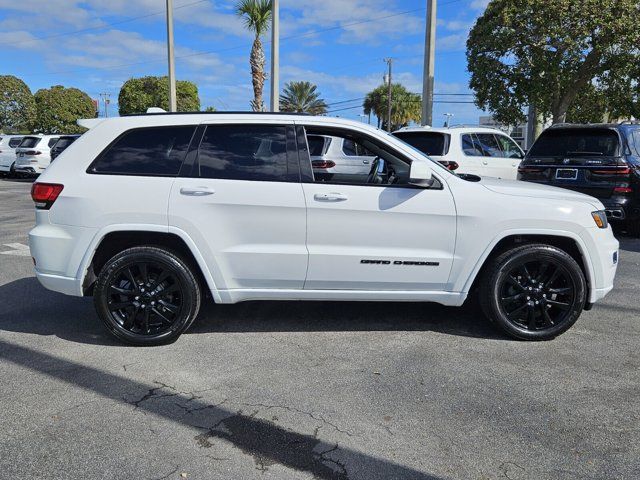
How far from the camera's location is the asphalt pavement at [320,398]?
2791 mm

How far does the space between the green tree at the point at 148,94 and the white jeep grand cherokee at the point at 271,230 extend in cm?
4687

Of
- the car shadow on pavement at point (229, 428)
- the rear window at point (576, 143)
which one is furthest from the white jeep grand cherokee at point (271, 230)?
the rear window at point (576, 143)

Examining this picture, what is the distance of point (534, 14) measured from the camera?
14.2m

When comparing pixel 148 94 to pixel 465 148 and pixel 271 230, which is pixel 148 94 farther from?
pixel 271 230

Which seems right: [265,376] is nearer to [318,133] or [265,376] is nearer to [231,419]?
[231,419]

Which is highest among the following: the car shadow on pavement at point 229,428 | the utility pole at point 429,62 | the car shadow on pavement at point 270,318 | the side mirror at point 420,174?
the utility pole at point 429,62

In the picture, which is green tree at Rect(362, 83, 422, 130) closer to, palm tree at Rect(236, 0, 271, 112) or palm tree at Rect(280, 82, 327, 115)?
palm tree at Rect(280, 82, 327, 115)

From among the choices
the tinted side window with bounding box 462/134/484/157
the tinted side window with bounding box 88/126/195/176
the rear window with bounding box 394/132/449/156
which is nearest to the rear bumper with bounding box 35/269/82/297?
the tinted side window with bounding box 88/126/195/176

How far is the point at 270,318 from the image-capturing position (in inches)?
199

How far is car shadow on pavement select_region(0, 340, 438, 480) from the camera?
275 cm

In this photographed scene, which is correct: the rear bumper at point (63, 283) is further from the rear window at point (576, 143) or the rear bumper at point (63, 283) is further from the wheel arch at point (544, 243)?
the rear window at point (576, 143)

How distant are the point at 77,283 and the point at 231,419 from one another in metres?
1.88

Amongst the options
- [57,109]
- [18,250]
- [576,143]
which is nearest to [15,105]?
[57,109]

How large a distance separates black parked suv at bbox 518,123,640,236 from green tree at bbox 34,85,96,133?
45116 mm
